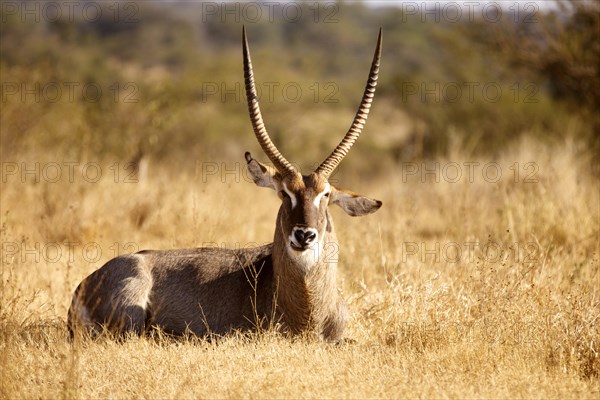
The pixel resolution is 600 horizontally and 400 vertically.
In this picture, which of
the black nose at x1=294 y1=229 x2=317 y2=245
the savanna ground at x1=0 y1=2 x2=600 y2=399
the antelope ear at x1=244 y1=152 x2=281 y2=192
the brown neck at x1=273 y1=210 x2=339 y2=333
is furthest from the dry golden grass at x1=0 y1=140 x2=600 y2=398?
the antelope ear at x1=244 y1=152 x2=281 y2=192

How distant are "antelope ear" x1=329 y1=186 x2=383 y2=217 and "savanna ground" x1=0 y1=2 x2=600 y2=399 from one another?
95 cm

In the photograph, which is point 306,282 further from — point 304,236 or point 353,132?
point 353,132

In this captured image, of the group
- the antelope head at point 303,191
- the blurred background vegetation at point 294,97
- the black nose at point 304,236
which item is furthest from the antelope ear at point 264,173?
the blurred background vegetation at point 294,97

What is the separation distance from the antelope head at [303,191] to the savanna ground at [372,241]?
36.4 inches

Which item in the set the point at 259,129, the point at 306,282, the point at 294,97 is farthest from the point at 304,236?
the point at 294,97

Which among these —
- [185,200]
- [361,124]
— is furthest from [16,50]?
[361,124]

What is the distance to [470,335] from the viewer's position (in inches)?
262

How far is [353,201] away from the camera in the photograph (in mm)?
7141

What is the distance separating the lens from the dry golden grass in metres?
5.71

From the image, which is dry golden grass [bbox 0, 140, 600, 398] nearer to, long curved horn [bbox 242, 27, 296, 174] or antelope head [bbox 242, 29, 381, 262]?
antelope head [bbox 242, 29, 381, 262]

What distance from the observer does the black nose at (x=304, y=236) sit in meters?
6.43

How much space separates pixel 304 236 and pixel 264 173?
933 mm

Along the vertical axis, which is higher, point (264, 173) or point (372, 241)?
point (264, 173)

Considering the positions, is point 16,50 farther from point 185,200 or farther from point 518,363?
point 518,363
